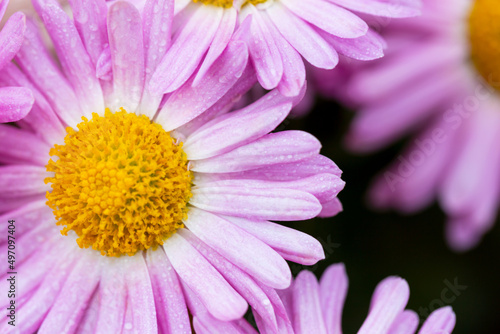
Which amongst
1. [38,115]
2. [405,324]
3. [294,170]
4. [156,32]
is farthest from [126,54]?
[405,324]

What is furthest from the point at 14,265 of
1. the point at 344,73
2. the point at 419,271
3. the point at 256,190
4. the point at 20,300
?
the point at 419,271

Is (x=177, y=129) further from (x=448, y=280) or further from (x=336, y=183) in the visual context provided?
(x=448, y=280)

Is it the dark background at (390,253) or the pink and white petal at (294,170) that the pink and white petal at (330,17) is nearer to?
the pink and white petal at (294,170)

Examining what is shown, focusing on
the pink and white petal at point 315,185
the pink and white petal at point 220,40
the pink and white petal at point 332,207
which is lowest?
the pink and white petal at point 332,207

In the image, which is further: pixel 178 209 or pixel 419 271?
pixel 419 271

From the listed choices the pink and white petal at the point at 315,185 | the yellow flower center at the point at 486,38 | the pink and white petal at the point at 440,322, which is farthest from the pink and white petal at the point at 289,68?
the yellow flower center at the point at 486,38

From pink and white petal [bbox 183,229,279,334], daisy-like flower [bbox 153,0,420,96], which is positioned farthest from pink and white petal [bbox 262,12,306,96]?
pink and white petal [bbox 183,229,279,334]
